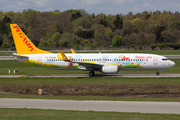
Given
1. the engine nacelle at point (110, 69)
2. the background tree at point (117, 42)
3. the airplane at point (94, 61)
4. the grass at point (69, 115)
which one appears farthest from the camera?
the background tree at point (117, 42)

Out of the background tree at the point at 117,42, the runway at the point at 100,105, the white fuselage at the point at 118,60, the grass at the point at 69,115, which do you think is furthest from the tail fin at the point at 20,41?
the background tree at the point at 117,42

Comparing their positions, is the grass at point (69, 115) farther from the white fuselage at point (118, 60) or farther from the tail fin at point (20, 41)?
the tail fin at point (20, 41)

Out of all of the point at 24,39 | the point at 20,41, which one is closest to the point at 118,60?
the point at 24,39

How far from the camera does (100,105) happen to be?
819 inches

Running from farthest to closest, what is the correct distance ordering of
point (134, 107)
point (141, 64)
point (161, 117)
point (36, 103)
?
point (141, 64)
point (36, 103)
point (134, 107)
point (161, 117)

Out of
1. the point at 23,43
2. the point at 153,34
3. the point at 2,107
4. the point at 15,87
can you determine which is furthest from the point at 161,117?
the point at 153,34

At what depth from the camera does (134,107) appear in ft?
65.5

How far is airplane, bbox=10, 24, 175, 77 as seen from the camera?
40500 mm

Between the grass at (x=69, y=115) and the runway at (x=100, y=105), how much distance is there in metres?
1.30

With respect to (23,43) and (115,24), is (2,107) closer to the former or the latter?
(23,43)

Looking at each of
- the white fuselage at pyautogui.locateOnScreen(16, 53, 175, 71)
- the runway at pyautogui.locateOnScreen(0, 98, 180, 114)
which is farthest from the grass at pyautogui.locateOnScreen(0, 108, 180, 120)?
the white fuselage at pyautogui.locateOnScreen(16, 53, 175, 71)

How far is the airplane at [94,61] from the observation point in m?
40.5

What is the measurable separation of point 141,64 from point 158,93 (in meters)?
11.7

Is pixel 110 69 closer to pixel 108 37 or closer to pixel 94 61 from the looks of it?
pixel 94 61
